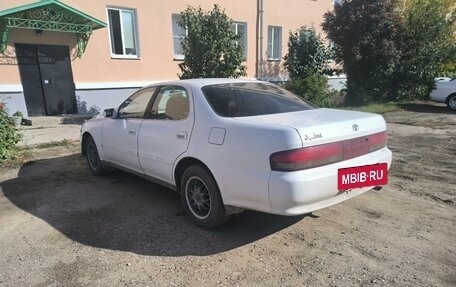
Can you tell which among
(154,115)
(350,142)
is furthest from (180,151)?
(350,142)

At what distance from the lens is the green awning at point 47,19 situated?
30.8ft

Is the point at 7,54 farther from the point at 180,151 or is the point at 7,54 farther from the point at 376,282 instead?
the point at 376,282

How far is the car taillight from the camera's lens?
2.82m

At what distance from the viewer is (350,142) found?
3.15 meters

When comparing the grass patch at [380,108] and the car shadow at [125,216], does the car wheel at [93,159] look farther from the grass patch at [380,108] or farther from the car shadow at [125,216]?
the grass patch at [380,108]

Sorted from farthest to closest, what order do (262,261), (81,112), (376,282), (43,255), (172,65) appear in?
(172,65), (81,112), (43,255), (262,261), (376,282)

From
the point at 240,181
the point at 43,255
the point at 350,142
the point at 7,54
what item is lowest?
the point at 43,255

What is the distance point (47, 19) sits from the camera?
10062mm

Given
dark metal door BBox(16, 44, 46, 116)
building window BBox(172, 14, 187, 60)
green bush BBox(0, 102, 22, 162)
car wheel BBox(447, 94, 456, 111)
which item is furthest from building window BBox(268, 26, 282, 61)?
green bush BBox(0, 102, 22, 162)

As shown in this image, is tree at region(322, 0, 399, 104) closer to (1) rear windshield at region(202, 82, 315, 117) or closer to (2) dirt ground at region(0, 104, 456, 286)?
(2) dirt ground at region(0, 104, 456, 286)

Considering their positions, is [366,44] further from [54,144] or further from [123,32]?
[54,144]

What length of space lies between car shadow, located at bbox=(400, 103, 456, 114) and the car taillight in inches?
409

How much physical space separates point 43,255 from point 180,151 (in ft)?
5.24

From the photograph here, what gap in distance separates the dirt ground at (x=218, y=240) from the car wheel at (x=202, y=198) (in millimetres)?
132
